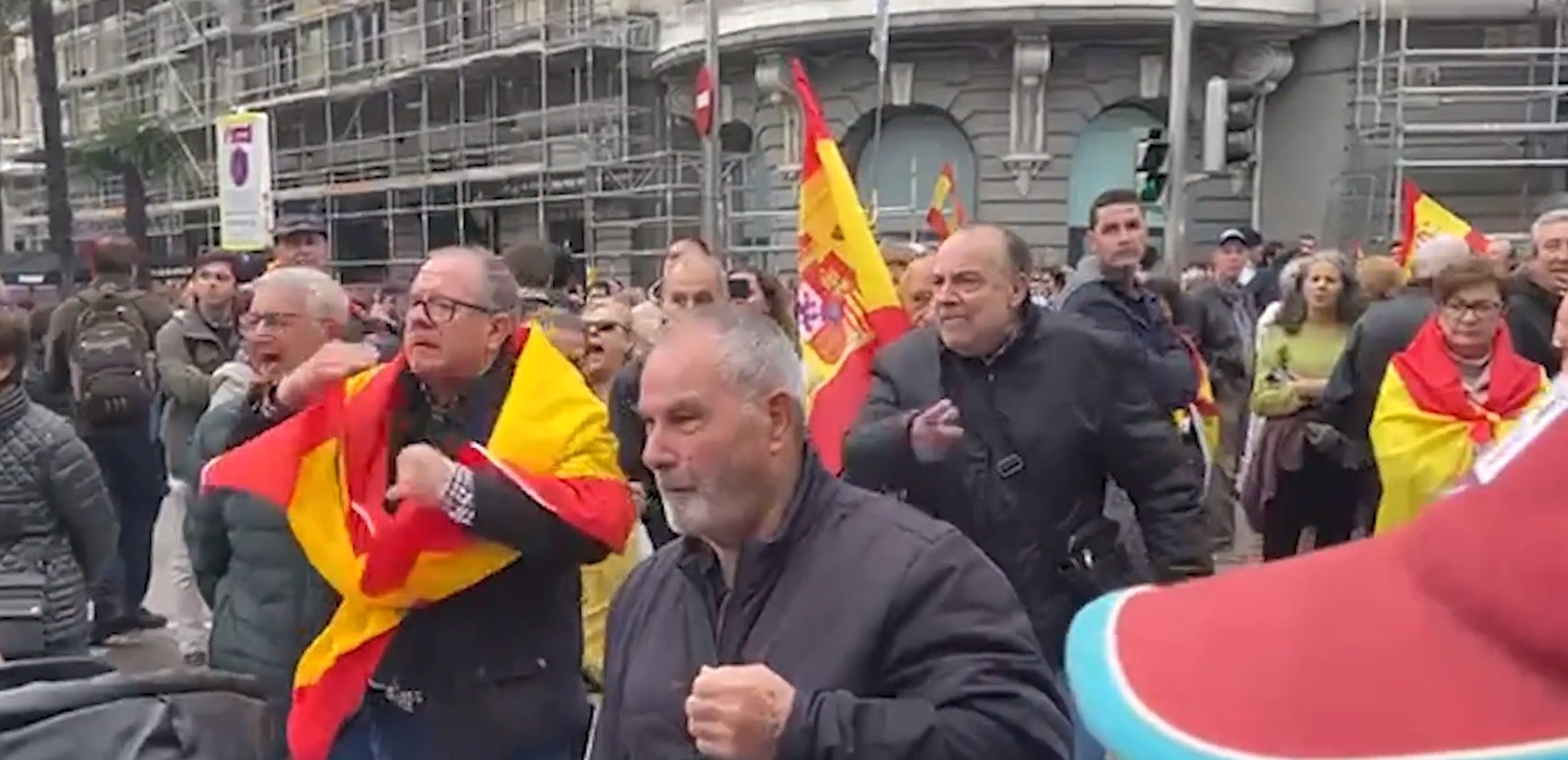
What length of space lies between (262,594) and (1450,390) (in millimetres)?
3293

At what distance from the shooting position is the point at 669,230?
25.1 meters

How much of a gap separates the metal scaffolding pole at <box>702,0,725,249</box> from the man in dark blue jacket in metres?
14.7

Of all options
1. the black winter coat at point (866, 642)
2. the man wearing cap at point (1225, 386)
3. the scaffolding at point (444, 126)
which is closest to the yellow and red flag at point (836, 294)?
the man wearing cap at point (1225, 386)

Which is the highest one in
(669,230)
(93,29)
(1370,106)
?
(93,29)

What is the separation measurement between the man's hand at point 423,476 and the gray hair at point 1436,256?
3.59m

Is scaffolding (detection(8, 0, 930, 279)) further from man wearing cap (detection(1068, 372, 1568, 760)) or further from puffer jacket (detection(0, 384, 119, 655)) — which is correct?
man wearing cap (detection(1068, 372, 1568, 760))

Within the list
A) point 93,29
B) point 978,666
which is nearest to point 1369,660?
point 978,666

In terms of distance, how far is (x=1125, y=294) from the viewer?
16.6 ft

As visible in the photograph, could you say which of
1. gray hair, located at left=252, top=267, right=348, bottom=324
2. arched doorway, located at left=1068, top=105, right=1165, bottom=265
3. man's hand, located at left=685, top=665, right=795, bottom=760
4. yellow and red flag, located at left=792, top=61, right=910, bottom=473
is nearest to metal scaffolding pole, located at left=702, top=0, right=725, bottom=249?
arched doorway, located at left=1068, top=105, right=1165, bottom=265

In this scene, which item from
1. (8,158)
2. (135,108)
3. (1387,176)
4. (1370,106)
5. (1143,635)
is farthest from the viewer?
(8,158)

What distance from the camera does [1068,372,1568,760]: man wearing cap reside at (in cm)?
76

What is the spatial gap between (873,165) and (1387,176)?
633 centimetres

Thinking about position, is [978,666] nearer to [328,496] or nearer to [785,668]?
[785,668]

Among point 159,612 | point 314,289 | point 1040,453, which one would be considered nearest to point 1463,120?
point 159,612
